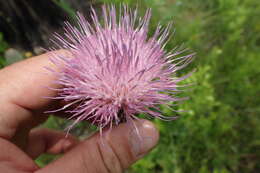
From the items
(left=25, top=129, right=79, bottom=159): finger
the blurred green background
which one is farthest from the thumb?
(left=25, top=129, right=79, bottom=159): finger

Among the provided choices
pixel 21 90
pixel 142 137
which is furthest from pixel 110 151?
pixel 21 90

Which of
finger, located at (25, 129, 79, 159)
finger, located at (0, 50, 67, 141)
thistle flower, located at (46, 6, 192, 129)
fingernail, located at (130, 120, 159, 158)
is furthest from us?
finger, located at (25, 129, 79, 159)

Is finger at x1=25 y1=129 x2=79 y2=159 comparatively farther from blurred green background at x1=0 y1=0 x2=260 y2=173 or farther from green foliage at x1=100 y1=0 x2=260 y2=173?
green foliage at x1=100 y1=0 x2=260 y2=173

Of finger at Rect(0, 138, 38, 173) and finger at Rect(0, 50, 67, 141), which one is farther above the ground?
finger at Rect(0, 50, 67, 141)

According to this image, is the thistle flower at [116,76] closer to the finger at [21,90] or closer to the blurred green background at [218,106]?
the finger at [21,90]

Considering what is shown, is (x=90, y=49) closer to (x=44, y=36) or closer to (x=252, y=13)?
(x=44, y=36)

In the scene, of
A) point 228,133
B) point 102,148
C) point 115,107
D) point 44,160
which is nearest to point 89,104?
point 115,107

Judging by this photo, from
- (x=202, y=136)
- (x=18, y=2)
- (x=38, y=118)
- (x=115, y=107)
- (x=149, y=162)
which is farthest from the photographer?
(x=18, y=2)

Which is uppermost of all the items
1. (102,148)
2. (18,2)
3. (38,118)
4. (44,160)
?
(18,2)
